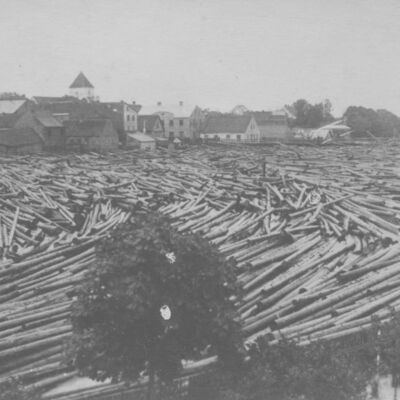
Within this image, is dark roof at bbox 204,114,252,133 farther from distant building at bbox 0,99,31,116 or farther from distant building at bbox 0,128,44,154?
distant building at bbox 0,128,44,154

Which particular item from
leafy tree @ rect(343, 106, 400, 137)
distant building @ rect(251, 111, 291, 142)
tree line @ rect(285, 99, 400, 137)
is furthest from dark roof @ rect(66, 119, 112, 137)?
distant building @ rect(251, 111, 291, 142)

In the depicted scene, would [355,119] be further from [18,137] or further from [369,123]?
[18,137]

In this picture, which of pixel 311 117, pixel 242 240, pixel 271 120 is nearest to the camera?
pixel 242 240

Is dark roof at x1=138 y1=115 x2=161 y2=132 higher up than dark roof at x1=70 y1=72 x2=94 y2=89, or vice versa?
dark roof at x1=70 y1=72 x2=94 y2=89

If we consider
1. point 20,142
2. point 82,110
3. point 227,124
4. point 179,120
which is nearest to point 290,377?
point 20,142

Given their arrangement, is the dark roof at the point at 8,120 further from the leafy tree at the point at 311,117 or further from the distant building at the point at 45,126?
the leafy tree at the point at 311,117

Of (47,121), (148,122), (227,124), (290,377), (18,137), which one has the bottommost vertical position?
(148,122)
